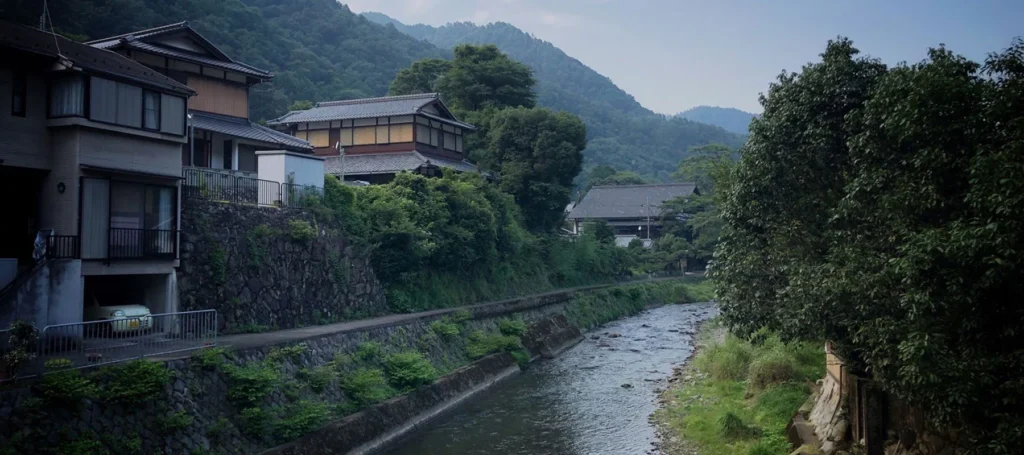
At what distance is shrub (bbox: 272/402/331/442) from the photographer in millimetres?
16250

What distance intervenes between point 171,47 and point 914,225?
26740 millimetres

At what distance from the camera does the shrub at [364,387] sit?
19.7m

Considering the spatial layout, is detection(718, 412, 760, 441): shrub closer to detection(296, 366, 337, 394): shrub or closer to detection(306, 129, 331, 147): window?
detection(296, 366, 337, 394): shrub

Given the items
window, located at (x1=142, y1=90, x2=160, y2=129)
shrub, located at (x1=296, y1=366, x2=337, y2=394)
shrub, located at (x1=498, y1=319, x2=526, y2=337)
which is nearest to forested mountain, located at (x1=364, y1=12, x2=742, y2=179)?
shrub, located at (x1=498, y1=319, x2=526, y2=337)

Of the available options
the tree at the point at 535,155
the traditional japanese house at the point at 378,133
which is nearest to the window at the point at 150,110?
the traditional japanese house at the point at 378,133

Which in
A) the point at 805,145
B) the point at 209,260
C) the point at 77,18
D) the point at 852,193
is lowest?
the point at 209,260

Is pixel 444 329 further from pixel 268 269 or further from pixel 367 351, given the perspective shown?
pixel 268 269

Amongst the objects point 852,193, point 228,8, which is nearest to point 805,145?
point 852,193

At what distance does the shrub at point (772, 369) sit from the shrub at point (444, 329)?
1113cm

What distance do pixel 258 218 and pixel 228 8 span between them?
168ft

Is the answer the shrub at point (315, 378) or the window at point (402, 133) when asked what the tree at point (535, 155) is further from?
the shrub at point (315, 378)

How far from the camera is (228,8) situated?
6669cm

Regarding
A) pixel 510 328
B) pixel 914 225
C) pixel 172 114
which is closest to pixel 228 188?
pixel 172 114

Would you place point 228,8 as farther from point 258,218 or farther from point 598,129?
point 598,129
